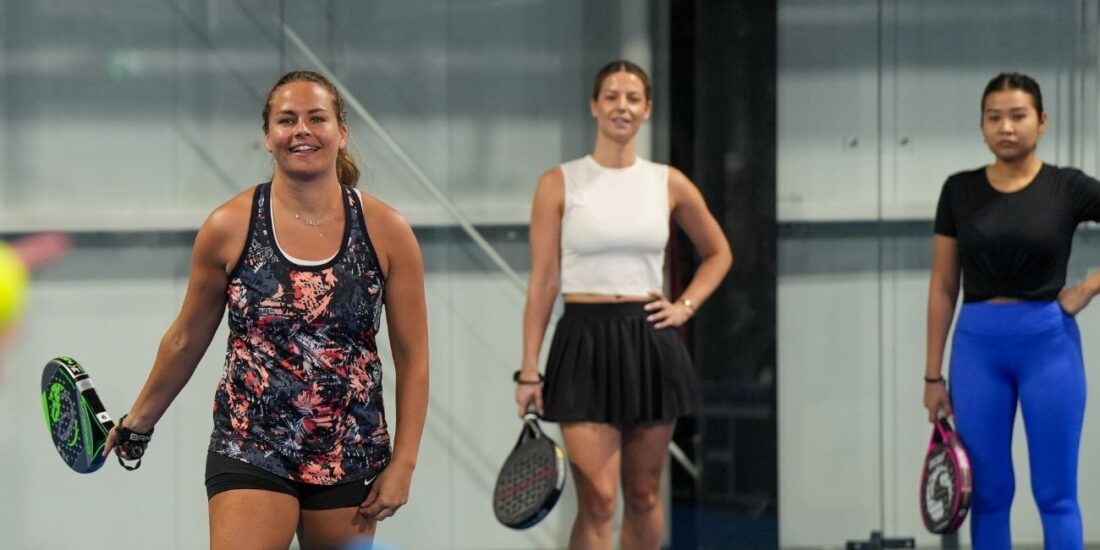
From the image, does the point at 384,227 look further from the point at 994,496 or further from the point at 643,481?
the point at 994,496

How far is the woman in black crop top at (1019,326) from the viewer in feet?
14.6

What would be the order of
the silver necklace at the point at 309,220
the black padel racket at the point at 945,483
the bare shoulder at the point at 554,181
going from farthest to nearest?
the bare shoulder at the point at 554,181 < the black padel racket at the point at 945,483 < the silver necklace at the point at 309,220

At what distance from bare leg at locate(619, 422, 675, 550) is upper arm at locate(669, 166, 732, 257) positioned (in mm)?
621

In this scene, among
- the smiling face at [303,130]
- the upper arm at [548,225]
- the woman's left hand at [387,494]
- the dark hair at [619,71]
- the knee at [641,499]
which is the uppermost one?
the dark hair at [619,71]

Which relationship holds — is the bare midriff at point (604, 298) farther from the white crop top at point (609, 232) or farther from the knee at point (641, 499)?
the knee at point (641, 499)

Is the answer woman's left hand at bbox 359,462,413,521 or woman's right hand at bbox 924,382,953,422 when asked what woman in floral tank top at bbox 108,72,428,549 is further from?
woman's right hand at bbox 924,382,953,422

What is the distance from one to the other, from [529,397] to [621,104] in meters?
0.93

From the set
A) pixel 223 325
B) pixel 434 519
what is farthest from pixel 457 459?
pixel 223 325

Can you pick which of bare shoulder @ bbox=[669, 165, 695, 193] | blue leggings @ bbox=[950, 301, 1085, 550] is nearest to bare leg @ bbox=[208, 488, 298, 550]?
bare shoulder @ bbox=[669, 165, 695, 193]

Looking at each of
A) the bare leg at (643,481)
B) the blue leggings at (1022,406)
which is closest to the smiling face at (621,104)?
the bare leg at (643,481)

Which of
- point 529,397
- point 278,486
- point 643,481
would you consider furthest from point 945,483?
point 278,486

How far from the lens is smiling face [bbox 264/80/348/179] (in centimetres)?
304

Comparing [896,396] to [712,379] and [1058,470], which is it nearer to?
[712,379]

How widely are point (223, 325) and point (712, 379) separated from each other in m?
1.81
